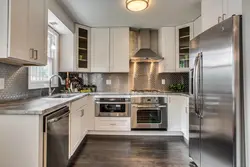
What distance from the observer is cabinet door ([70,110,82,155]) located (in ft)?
9.16

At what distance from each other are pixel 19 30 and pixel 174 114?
3.19m

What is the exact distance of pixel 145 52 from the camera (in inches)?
178

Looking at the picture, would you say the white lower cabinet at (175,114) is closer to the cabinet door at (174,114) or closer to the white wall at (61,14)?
the cabinet door at (174,114)

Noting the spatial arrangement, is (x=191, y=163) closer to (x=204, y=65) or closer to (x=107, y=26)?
(x=204, y=65)

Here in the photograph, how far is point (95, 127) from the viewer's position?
163 inches

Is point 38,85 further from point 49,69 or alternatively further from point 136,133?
point 136,133

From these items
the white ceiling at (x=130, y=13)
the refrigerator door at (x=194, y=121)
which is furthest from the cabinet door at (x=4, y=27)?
the refrigerator door at (x=194, y=121)

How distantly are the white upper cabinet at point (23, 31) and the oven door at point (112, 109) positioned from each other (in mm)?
1881

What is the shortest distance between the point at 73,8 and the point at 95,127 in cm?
233

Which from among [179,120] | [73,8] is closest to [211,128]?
[179,120]

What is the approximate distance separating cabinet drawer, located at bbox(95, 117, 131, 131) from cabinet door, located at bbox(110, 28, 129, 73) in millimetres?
1117

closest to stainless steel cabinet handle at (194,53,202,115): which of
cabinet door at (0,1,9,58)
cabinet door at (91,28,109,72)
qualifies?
cabinet door at (0,1,9,58)

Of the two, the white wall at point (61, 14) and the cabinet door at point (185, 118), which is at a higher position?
the white wall at point (61, 14)

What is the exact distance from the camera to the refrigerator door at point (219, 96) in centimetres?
174
